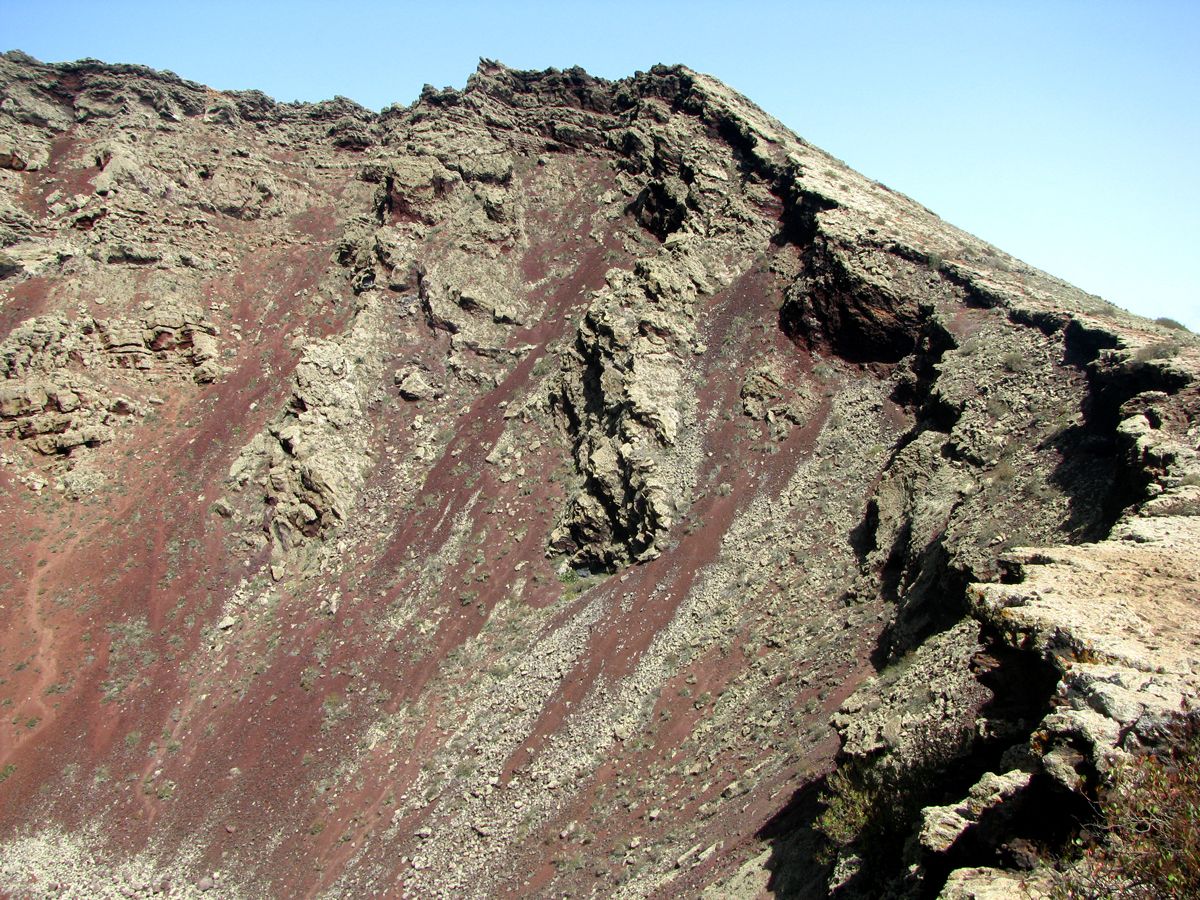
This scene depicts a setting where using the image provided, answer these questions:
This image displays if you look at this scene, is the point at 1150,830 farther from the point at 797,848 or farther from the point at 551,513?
the point at 551,513

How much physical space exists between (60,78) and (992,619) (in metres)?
64.7

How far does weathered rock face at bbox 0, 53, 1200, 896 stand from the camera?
1301 cm

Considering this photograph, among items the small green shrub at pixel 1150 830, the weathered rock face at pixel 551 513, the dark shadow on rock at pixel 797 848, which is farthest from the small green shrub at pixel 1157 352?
the small green shrub at pixel 1150 830

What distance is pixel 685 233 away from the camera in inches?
1500

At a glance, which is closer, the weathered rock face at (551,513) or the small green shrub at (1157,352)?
the weathered rock face at (551,513)

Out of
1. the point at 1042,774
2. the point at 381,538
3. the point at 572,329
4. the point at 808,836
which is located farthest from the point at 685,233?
the point at 1042,774

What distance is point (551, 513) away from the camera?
31.5 meters

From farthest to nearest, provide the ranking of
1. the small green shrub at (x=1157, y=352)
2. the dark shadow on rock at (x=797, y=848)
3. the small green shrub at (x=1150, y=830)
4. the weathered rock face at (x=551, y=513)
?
the small green shrub at (x=1157, y=352), the weathered rock face at (x=551, y=513), the dark shadow on rock at (x=797, y=848), the small green shrub at (x=1150, y=830)

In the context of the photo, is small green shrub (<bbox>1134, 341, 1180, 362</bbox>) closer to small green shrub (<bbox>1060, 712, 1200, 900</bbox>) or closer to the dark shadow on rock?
the dark shadow on rock

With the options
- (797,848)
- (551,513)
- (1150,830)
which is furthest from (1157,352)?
(551,513)

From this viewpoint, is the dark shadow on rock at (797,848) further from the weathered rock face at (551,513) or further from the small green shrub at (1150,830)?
the small green shrub at (1150,830)

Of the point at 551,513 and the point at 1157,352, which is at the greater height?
the point at 1157,352

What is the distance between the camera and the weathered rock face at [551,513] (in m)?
13.0

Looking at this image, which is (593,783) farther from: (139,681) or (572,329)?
(572,329)
